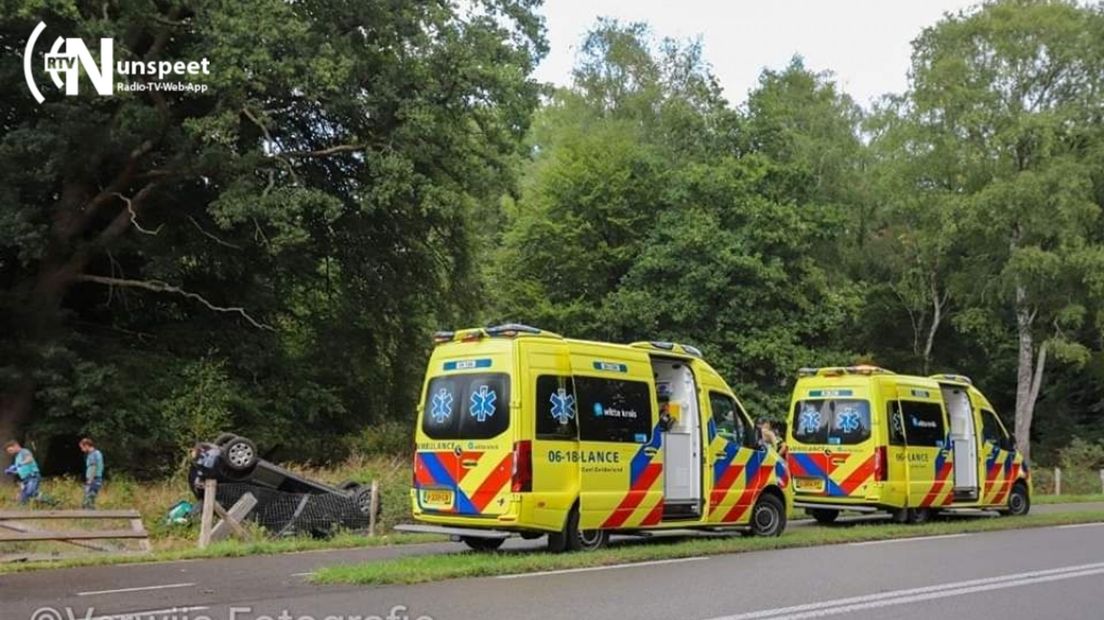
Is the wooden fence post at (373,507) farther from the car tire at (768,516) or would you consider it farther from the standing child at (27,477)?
the standing child at (27,477)

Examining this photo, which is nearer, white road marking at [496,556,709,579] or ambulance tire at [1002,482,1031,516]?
white road marking at [496,556,709,579]

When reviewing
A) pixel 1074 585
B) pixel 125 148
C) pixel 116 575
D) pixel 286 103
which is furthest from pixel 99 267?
pixel 1074 585

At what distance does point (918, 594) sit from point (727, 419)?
5244 mm

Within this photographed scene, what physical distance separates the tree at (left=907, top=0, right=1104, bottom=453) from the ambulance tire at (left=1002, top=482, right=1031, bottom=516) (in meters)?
18.2

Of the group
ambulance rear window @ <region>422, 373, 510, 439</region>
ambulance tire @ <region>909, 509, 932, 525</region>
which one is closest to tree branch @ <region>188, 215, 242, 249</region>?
ambulance rear window @ <region>422, 373, 510, 439</region>

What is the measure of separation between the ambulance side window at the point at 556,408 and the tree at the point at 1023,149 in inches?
1157

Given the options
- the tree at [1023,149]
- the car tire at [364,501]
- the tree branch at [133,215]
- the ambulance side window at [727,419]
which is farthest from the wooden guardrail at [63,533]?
the tree at [1023,149]

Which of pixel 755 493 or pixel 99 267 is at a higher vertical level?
pixel 99 267

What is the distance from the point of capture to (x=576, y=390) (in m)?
12.5

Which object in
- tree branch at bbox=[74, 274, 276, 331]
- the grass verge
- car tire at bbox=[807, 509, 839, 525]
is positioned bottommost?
car tire at bbox=[807, 509, 839, 525]

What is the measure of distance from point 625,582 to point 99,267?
65.9ft

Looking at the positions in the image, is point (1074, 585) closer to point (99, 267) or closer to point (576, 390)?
point (576, 390)

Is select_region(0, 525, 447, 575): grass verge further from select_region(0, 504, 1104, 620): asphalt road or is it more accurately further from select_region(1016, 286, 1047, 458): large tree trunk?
select_region(1016, 286, 1047, 458): large tree trunk

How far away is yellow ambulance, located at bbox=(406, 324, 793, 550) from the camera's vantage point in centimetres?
1190
